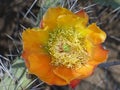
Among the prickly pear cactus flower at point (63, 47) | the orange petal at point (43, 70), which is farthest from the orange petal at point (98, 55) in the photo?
the orange petal at point (43, 70)

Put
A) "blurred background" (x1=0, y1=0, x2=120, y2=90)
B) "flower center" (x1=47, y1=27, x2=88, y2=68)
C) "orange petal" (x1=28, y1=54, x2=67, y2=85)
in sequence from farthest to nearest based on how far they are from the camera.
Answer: "blurred background" (x1=0, y1=0, x2=120, y2=90) → "flower center" (x1=47, y1=27, x2=88, y2=68) → "orange petal" (x1=28, y1=54, x2=67, y2=85)

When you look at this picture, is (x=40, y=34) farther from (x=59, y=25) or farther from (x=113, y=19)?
(x=113, y=19)

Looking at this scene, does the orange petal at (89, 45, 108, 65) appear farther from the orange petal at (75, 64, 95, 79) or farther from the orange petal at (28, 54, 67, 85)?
the orange petal at (28, 54, 67, 85)

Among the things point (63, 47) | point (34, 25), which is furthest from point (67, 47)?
point (34, 25)

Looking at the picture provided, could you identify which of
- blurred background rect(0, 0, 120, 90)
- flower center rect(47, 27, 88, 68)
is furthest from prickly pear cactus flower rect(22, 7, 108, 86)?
blurred background rect(0, 0, 120, 90)

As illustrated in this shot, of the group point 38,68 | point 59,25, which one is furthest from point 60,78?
point 59,25

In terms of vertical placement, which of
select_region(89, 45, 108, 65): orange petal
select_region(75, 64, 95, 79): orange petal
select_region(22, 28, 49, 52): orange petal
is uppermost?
select_region(22, 28, 49, 52): orange petal

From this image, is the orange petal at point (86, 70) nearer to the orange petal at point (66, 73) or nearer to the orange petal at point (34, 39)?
the orange petal at point (66, 73)
